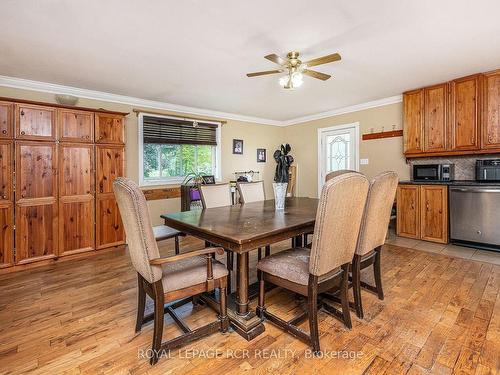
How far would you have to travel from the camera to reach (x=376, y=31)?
235cm

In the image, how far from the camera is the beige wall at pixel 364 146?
4641 mm

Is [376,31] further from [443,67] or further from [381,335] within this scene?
[381,335]

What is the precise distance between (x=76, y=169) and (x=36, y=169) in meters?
0.41

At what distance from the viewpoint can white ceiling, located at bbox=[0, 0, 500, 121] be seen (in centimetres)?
202

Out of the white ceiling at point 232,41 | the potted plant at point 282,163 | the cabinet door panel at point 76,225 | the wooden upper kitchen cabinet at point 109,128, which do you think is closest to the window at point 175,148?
the wooden upper kitchen cabinet at point 109,128

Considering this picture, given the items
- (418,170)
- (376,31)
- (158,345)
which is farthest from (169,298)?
(418,170)

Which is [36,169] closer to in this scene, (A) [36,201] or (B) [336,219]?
(A) [36,201]

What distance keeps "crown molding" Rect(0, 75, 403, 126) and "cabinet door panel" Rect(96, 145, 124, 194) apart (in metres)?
0.93

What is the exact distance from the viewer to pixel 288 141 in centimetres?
655

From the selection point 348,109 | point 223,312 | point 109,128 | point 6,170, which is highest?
point 348,109

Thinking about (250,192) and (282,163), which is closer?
(250,192)

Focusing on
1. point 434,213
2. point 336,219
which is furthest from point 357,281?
point 434,213

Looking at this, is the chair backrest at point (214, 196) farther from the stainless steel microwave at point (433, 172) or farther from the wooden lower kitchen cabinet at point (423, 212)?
the stainless steel microwave at point (433, 172)

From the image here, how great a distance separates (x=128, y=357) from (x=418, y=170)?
446cm
